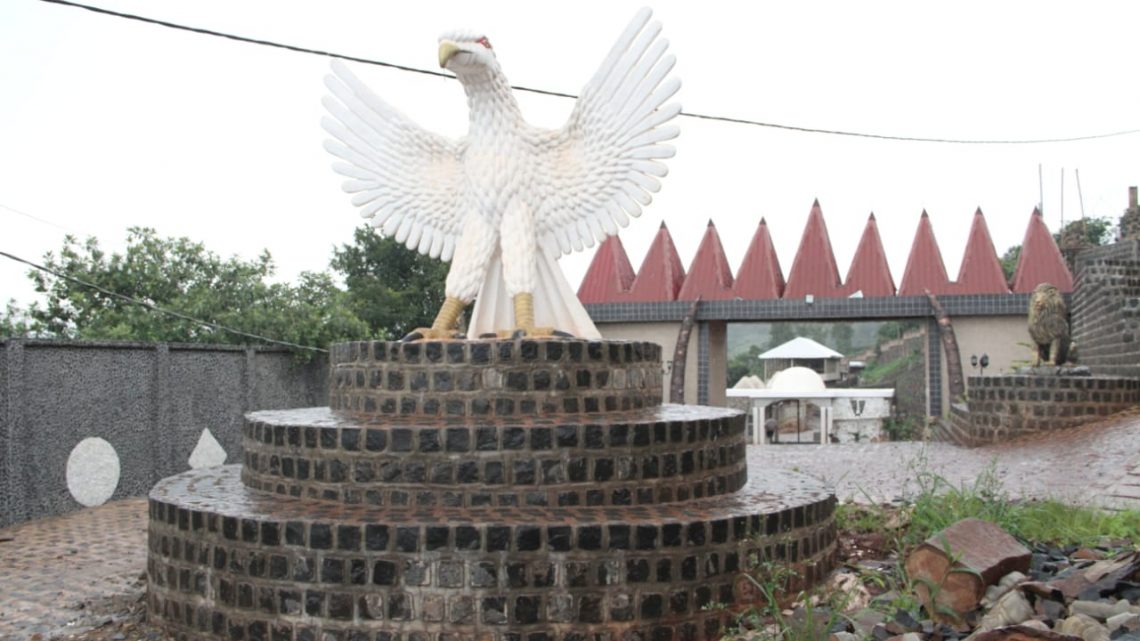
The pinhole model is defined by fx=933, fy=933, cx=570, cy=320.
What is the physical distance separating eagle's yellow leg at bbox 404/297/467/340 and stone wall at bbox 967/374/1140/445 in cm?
644

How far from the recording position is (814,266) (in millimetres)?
15203

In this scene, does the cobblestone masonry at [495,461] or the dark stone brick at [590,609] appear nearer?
the dark stone brick at [590,609]

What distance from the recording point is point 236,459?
11586 mm

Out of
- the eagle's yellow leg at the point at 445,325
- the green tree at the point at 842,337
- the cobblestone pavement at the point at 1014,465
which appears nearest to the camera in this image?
the eagle's yellow leg at the point at 445,325

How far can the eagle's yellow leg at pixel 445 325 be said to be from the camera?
614cm

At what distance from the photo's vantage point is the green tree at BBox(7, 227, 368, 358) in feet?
43.0

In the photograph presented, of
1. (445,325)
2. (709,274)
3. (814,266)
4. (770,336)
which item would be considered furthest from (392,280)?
(770,336)

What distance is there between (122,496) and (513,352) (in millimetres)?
6440

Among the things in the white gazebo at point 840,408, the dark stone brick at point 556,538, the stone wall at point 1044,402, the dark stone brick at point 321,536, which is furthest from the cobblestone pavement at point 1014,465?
the white gazebo at point 840,408

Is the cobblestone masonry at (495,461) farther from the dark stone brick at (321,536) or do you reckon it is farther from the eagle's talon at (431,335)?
the eagle's talon at (431,335)

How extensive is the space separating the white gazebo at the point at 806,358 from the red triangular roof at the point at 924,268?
364 inches

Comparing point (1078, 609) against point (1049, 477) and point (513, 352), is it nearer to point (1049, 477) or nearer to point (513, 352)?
point (513, 352)

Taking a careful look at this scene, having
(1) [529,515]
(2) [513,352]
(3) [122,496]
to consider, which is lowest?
(3) [122,496]

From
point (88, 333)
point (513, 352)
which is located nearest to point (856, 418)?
point (88, 333)
